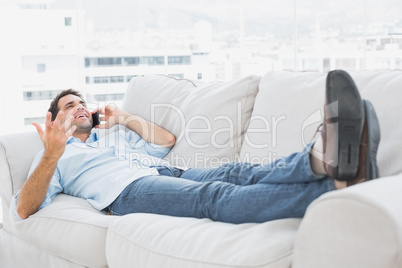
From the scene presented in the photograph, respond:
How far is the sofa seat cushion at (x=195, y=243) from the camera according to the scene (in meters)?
1.45

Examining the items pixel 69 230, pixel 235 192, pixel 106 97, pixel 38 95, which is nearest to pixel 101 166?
pixel 69 230

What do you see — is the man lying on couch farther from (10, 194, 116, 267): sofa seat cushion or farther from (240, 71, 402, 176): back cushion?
(240, 71, 402, 176): back cushion

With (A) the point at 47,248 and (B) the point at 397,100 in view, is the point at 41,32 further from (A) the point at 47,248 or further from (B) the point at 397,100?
(B) the point at 397,100

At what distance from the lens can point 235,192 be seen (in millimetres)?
1732

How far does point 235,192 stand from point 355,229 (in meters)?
0.54

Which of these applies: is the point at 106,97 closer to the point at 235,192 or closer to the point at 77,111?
the point at 77,111

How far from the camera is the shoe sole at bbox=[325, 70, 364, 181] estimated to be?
1454 millimetres

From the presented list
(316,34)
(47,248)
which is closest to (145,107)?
(47,248)

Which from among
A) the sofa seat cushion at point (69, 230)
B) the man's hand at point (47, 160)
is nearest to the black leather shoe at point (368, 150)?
the sofa seat cushion at point (69, 230)

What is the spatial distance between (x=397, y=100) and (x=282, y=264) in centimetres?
76

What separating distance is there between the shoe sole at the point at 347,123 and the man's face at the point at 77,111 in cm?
143

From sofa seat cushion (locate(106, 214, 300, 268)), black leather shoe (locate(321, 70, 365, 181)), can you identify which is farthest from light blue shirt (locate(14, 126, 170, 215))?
black leather shoe (locate(321, 70, 365, 181))

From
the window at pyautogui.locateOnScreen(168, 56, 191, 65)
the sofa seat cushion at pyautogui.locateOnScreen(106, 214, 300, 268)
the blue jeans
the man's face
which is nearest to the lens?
the sofa seat cushion at pyautogui.locateOnScreen(106, 214, 300, 268)

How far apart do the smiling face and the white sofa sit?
202 millimetres
